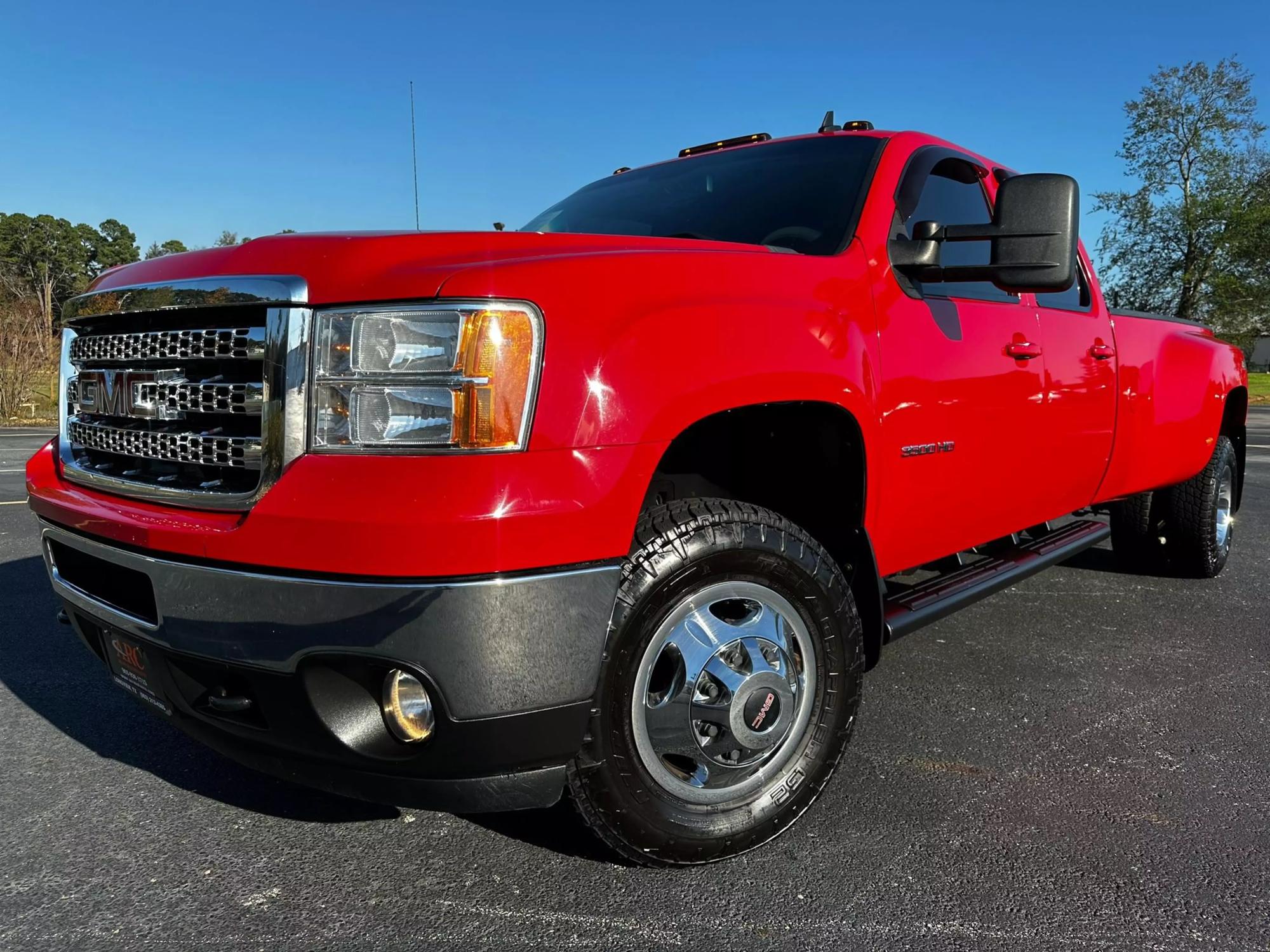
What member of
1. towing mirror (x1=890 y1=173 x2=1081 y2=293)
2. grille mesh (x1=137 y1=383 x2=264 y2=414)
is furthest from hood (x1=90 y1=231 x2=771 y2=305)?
towing mirror (x1=890 y1=173 x2=1081 y2=293)

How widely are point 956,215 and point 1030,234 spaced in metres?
0.85

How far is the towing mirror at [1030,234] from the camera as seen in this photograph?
8.02ft

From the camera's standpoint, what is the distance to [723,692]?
2096mm

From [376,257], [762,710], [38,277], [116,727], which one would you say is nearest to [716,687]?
[762,710]

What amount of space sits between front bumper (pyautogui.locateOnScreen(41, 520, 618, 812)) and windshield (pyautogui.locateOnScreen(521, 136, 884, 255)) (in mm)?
1451

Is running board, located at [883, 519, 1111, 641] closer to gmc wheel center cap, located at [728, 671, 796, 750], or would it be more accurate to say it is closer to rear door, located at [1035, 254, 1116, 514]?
rear door, located at [1035, 254, 1116, 514]

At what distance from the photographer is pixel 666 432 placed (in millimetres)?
1901

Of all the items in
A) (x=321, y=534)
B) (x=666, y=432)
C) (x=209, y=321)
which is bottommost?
(x=321, y=534)

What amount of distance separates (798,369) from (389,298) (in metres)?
0.97

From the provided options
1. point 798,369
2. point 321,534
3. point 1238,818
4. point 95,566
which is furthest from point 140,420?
point 1238,818

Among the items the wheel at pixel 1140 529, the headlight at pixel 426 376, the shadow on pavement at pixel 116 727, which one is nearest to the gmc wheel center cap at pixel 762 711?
the headlight at pixel 426 376

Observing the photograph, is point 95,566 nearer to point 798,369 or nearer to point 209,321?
point 209,321

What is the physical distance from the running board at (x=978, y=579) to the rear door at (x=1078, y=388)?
0.18m

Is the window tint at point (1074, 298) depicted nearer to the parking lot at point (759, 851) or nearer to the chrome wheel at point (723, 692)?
the parking lot at point (759, 851)
